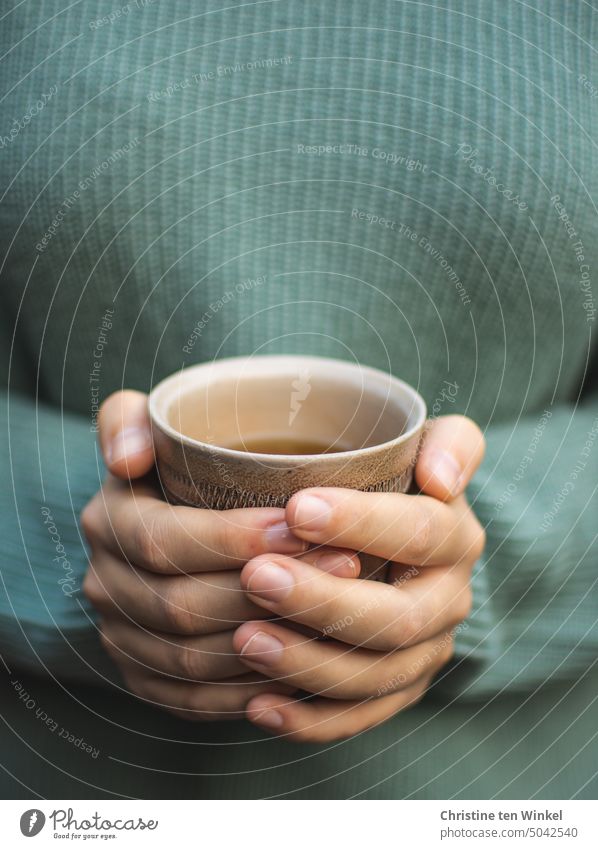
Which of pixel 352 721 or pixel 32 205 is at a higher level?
pixel 32 205

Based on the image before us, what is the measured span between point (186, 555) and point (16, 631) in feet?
0.46

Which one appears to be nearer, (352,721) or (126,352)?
(352,721)

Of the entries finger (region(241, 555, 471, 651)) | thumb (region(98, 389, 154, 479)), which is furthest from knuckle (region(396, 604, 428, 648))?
thumb (region(98, 389, 154, 479))

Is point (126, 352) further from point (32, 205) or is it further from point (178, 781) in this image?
point (178, 781)

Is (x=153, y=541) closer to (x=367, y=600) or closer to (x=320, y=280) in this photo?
(x=367, y=600)

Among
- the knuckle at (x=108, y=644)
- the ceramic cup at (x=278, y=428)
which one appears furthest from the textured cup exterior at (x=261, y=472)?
the knuckle at (x=108, y=644)

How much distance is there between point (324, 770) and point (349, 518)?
18cm

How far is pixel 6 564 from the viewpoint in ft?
1.15

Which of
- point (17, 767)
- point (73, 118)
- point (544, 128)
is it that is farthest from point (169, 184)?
point (17, 767)

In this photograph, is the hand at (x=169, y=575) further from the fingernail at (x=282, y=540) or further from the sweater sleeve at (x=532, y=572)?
the sweater sleeve at (x=532, y=572)

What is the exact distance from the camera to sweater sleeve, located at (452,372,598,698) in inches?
13.5

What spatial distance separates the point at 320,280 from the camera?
16.1 inches

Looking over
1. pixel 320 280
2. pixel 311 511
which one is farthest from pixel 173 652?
pixel 320 280

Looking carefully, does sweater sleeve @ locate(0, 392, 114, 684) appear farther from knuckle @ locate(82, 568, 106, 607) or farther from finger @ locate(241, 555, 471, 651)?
finger @ locate(241, 555, 471, 651)
